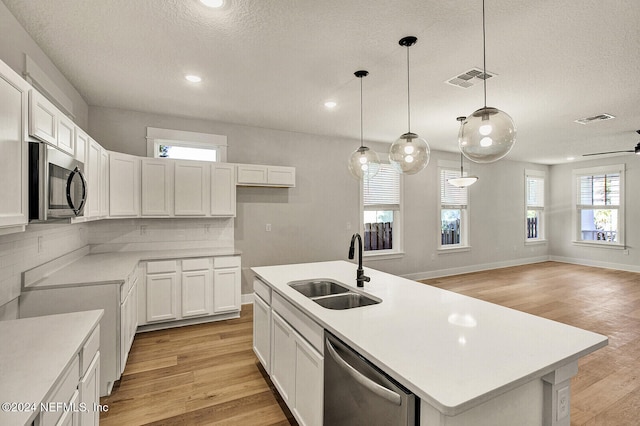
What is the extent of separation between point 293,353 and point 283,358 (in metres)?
0.23

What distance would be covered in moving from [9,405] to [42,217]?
3.40ft

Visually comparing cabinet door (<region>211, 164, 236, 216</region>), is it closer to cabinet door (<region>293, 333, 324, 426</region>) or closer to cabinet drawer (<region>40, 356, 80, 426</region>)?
cabinet door (<region>293, 333, 324, 426</region>)

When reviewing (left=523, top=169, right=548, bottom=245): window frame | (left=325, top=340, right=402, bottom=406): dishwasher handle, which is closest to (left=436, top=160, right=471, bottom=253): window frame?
(left=523, top=169, right=548, bottom=245): window frame

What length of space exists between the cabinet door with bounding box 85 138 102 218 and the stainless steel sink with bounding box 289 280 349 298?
1865 mm

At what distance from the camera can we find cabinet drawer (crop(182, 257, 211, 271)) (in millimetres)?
3770

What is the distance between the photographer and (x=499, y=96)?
354cm

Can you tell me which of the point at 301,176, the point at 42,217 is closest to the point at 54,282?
the point at 42,217

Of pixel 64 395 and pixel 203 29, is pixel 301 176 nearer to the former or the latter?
pixel 203 29

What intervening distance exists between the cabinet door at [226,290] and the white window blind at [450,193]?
470 cm

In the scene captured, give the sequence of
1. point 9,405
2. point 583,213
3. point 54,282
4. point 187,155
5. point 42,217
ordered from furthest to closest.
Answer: point 583,213 → point 187,155 → point 54,282 → point 42,217 → point 9,405

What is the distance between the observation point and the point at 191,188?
407 cm

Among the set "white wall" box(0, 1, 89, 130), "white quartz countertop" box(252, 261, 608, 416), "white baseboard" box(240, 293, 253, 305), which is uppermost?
"white wall" box(0, 1, 89, 130)

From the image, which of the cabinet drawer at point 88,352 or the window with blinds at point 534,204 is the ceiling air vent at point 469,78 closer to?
the cabinet drawer at point 88,352

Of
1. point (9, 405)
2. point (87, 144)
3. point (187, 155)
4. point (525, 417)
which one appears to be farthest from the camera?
point (187, 155)
